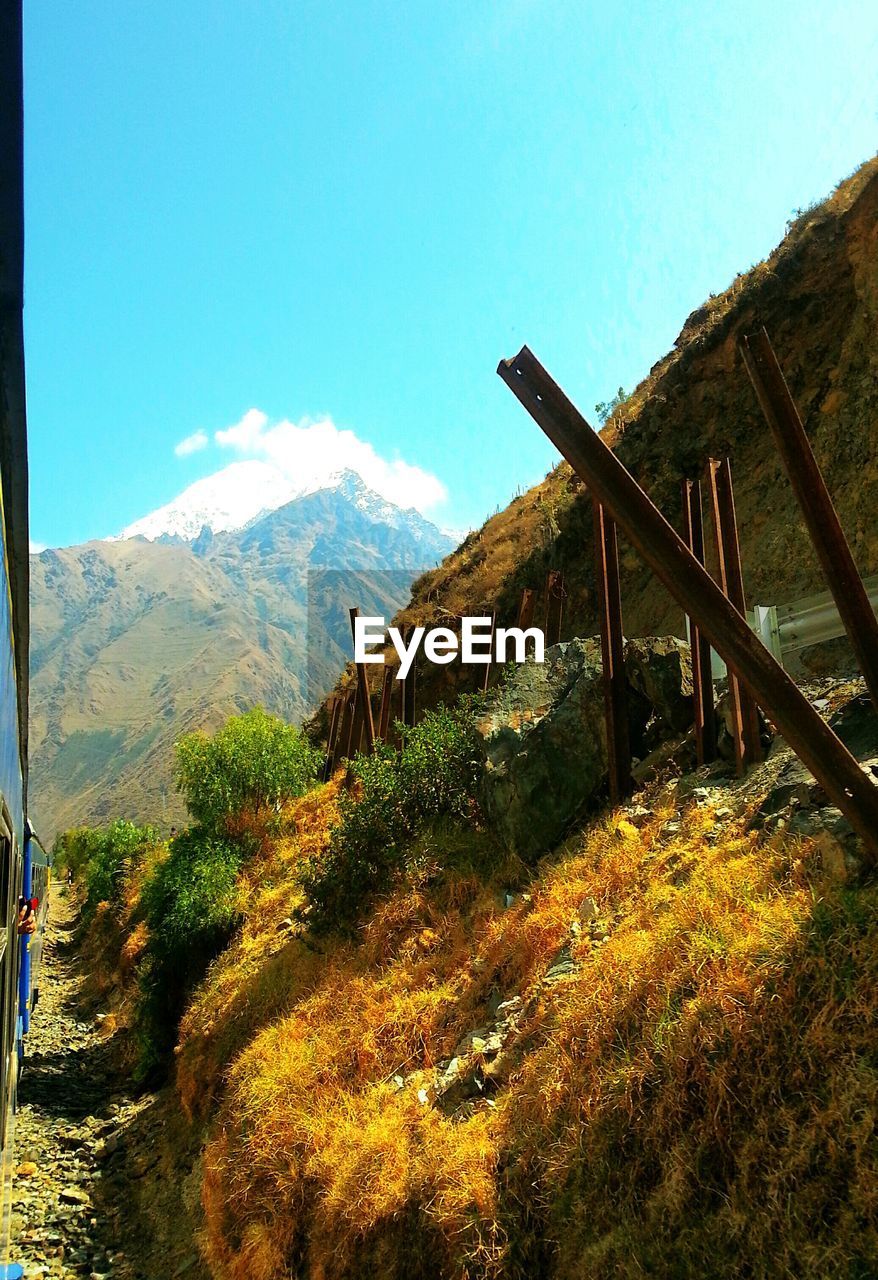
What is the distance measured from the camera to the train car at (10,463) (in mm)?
3219

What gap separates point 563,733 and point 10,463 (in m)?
5.68

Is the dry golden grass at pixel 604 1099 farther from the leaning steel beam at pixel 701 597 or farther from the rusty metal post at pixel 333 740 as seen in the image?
the rusty metal post at pixel 333 740

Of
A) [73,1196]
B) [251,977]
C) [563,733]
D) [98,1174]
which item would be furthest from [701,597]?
[98,1174]

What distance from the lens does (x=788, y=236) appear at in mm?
19688

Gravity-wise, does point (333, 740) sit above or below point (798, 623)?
below

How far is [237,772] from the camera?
16.0 metres

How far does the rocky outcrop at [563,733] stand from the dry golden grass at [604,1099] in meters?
0.80

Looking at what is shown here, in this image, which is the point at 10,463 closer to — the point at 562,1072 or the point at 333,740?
the point at 562,1072

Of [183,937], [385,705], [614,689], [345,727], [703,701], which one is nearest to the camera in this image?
[703,701]

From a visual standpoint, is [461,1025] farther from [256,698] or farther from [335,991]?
[256,698]

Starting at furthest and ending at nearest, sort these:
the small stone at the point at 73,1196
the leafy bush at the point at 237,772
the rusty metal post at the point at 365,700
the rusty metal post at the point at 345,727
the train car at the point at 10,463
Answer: the rusty metal post at the point at 345,727 → the leafy bush at the point at 237,772 → the rusty metal post at the point at 365,700 → the small stone at the point at 73,1196 → the train car at the point at 10,463

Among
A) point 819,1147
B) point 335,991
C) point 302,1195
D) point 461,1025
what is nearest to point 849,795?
point 819,1147

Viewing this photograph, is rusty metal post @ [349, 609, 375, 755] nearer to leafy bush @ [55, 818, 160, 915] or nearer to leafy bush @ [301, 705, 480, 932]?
leafy bush @ [301, 705, 480, 932]

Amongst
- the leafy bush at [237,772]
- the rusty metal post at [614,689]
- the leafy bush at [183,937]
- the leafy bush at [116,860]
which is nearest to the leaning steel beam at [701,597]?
the rusty metal post at [614,689]
